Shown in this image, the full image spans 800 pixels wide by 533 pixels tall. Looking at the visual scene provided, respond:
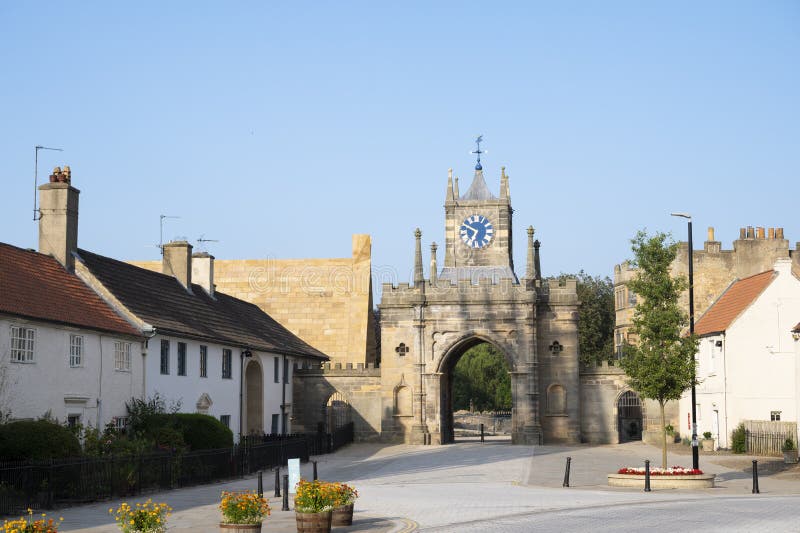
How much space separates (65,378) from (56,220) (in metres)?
7.54

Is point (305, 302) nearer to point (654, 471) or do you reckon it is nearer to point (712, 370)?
point (712, 370)

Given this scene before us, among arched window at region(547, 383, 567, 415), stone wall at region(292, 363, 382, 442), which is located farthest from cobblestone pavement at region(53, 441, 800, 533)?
stone wall at region(292, 363, 382, 442)

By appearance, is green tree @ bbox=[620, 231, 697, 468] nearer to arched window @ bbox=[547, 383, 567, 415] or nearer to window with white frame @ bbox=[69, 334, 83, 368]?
window with white frame @ bbox=[69, 334, 83, 368]

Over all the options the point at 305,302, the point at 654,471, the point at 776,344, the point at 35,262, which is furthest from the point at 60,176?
the point at 305,302

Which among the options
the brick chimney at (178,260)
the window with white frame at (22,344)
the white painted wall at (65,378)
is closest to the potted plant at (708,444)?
the brick chimney at (178,260)

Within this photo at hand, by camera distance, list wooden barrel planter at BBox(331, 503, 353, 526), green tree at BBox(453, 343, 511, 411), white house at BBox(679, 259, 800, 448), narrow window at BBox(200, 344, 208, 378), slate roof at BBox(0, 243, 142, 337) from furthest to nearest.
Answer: green tree at BBox(453, 343, 511, 411)
white house at BBox(679, 259, 800, 448)
narrow window at BBox(200, 344, 208, 378)
slate roof at BBox(0, 243, 142, 337)
wooden barrel planter at BBox(331, 503, 353, 526)

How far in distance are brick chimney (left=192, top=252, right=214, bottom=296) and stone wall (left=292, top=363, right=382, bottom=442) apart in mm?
8878

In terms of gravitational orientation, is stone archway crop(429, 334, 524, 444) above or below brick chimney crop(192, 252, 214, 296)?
below

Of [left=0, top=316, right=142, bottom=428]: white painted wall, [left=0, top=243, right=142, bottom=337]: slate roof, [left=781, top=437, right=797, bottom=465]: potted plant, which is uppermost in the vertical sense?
[left=0, top=243, right=142, bottom=337]: slate roof

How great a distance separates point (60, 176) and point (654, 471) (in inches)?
886

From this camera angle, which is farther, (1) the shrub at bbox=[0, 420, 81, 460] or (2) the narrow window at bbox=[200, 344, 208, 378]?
(2) the narrow window at bbox=[200, 344, 208, 378]

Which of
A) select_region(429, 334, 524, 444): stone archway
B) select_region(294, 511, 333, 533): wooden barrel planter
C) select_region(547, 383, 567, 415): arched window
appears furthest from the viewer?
select_region(547, 383, 567, 415): arched window

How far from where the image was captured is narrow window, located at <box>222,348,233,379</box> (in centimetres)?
4627

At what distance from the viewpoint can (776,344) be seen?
4797 cm
